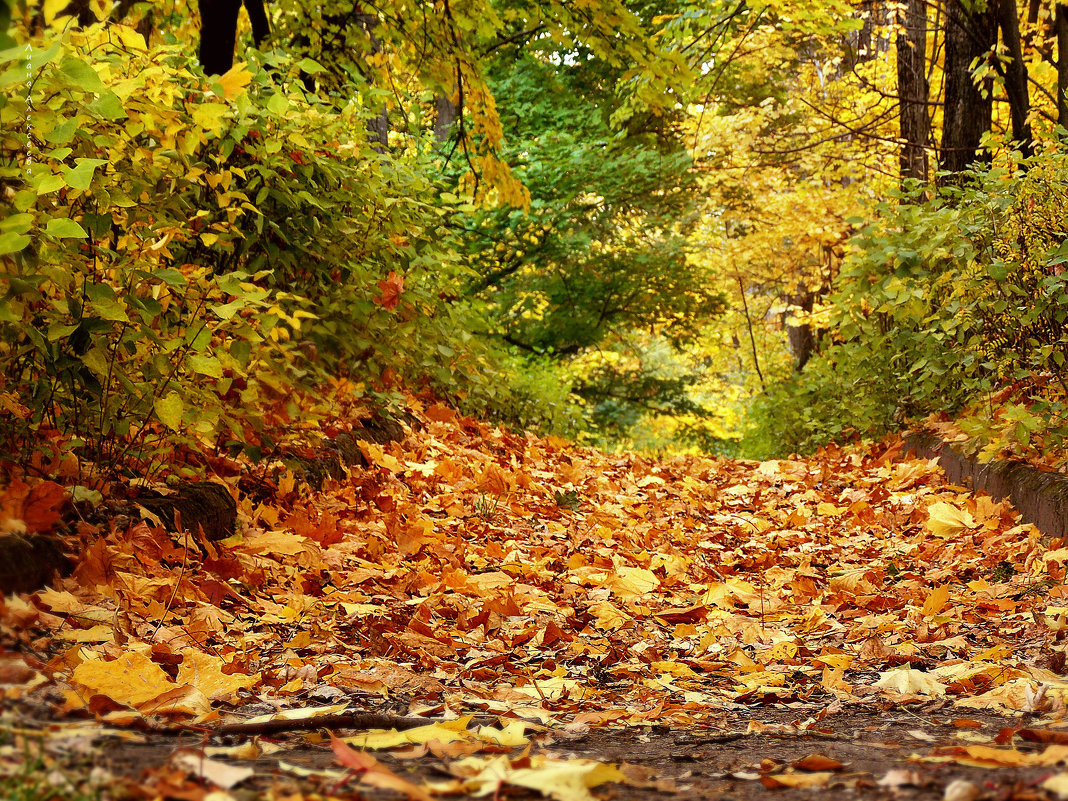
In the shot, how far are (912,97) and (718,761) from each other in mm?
8987

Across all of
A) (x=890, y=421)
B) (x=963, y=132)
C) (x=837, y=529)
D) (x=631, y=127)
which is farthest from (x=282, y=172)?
(x=631, y=127)

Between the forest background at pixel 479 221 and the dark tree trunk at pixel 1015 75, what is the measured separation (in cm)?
4

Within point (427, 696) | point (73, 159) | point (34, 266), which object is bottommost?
point (427, 696)

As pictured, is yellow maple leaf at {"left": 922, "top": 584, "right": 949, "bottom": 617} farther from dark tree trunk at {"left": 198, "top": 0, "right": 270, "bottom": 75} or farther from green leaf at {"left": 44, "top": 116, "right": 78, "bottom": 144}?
dark tree trunk at {"left": 198, "top": 0, "right": 270, "bottom": 75}

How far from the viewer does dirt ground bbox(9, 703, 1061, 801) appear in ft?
4.11

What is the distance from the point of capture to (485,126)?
20.8ft

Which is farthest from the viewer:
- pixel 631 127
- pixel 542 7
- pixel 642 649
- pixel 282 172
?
pixel 631 127

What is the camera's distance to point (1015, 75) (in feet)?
21.4

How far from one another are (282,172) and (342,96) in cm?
252

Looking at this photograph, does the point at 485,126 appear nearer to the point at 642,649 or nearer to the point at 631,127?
the point at 642,649

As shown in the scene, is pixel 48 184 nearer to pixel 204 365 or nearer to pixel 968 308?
pixel 204 365

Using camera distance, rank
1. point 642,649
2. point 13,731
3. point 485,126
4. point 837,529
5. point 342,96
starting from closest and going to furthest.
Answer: point 13,731
point 642,649
point 837,529
point 485,126
point 342,96

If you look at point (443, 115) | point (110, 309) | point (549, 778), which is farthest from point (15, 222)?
point (443, 115)

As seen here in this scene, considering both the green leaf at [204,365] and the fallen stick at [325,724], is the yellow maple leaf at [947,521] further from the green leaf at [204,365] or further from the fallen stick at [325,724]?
the green leaf at [204,365]
